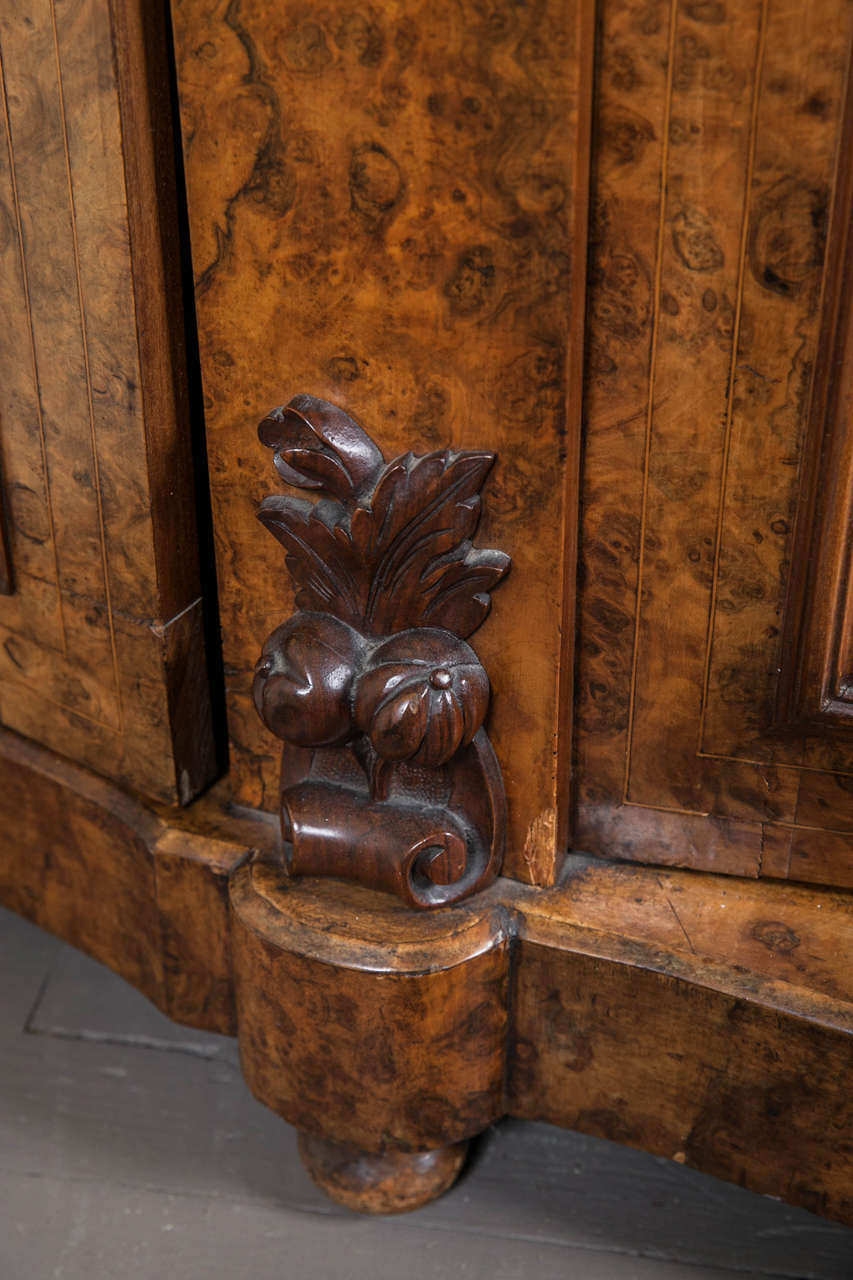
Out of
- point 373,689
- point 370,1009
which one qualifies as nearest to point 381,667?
point 373,689

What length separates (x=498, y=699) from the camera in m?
0.82

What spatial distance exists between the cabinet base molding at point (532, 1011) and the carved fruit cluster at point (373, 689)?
0.38 ft

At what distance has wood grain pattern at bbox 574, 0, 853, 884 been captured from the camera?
68 centimetres

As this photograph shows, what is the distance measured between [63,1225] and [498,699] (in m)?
0.45

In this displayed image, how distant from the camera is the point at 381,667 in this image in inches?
31.5

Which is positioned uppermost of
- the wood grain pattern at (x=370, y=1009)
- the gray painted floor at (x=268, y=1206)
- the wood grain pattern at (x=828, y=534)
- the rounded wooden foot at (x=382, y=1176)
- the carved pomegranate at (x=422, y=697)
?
the wood grain pattern at (x=828, y=534)

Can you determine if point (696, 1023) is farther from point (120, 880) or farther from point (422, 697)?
point (120, 880)

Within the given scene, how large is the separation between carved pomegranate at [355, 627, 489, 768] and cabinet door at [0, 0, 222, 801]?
176mm

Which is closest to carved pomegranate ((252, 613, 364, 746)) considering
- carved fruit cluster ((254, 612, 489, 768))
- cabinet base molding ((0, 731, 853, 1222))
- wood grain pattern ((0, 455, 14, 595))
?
carved fruit cluster ((254, 612, 489, 768))

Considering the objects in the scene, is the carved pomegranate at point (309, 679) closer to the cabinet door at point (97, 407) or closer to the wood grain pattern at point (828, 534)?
the cabinet door at point (97, 407)

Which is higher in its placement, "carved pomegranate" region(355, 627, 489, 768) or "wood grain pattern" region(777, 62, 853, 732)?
"wood grain pattern" region(777, 62, 853, 732)

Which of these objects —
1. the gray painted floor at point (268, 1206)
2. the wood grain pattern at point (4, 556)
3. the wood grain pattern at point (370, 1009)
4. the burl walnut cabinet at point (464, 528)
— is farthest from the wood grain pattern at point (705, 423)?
the wood grain pattern at point (4, 556)

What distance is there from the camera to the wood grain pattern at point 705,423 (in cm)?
68

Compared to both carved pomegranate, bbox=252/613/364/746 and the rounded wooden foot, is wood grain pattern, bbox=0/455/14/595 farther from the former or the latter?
the rounded wooden foot
